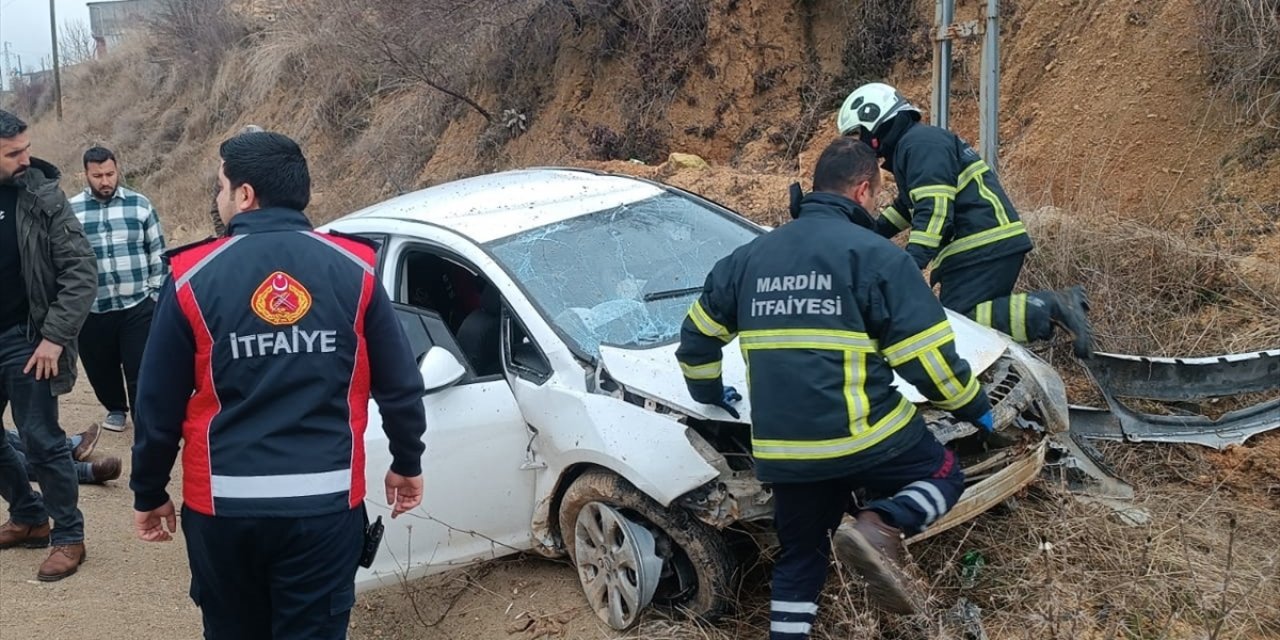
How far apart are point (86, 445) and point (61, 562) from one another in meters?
1.66

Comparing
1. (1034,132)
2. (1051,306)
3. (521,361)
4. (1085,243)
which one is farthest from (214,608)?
(1034,132)

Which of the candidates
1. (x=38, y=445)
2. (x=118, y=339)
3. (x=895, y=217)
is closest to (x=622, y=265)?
(x=895, y=217)

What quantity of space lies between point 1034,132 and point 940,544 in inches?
192

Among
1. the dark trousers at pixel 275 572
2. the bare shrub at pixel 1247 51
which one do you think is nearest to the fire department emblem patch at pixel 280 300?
the dark trousers at pixel 275 572

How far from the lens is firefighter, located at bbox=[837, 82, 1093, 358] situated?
4512 mm

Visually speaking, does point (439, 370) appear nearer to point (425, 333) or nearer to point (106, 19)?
point (425, 333)

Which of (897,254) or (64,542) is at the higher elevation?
(897,254)

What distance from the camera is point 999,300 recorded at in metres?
4.64

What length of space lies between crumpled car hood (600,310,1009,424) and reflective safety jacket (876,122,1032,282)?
86 centimetres

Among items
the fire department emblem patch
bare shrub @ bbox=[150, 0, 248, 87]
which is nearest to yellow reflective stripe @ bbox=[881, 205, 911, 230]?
the fire department emblem patch

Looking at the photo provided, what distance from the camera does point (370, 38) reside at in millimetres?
12648

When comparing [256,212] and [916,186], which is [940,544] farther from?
[256,212]

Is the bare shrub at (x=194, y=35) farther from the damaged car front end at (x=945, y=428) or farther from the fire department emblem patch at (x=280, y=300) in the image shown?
the fire department emblem patch at (x=280, y=300)

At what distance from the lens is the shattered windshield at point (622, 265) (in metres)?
3.88
